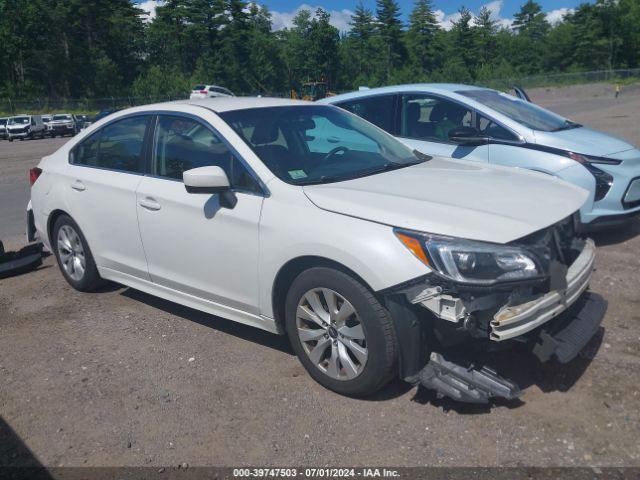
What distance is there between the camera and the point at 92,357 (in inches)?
173

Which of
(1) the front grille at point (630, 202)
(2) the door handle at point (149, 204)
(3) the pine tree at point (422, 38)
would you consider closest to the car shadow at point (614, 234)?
(1) the front grille at point (630, 202)

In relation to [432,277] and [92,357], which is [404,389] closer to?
[432,277]

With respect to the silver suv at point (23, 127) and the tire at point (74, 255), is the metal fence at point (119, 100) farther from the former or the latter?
the tire at point (74, 255)

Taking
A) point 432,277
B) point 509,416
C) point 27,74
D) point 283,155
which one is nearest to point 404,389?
point 509,416

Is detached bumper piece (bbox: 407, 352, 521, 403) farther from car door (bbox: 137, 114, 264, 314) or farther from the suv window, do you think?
the suv window

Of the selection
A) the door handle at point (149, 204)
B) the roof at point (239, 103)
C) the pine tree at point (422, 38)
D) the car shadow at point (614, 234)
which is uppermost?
the pine tree at point (422, 38)

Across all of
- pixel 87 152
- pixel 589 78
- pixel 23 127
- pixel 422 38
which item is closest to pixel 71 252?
pixel 87 152

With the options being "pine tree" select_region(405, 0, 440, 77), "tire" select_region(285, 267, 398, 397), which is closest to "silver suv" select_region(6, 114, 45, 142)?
"tire" select_region(285, 267, 398, 397)

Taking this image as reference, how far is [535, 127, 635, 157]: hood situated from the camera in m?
6.20

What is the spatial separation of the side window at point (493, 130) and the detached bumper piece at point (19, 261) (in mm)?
4882

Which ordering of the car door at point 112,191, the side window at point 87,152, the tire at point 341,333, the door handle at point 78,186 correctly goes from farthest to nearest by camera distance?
the side window at point 87,152 → the door handle at point 78,186 → the car door at point 112,191 → the tire at point 341,333

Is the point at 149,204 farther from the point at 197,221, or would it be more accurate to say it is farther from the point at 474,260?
the point at 474,260

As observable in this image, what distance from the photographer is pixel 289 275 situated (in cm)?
377

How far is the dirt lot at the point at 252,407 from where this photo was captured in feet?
10.4
